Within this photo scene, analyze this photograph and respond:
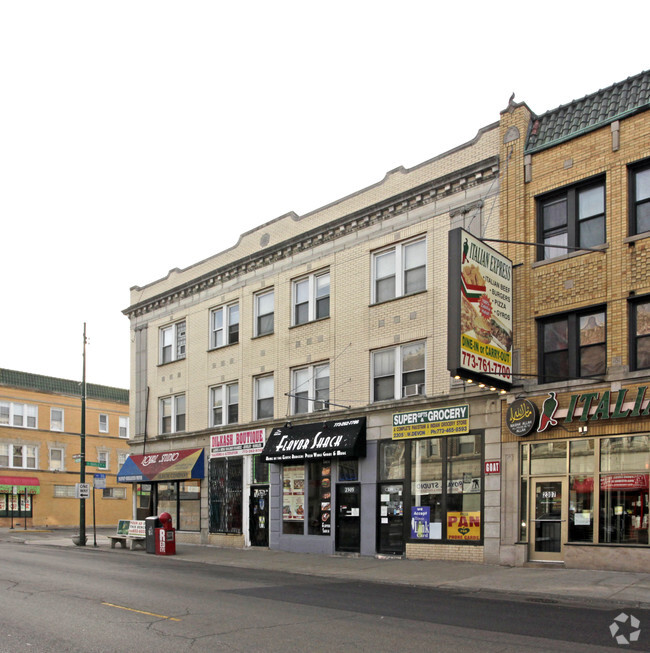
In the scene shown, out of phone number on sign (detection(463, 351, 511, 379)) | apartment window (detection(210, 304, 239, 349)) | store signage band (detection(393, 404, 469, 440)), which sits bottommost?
store signage band (detection(393, 404, 469, 440))

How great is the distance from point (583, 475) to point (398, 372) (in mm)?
6802

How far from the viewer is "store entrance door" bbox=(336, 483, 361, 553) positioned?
2384 cm

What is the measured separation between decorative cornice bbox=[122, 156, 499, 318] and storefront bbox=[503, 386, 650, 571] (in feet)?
21.7

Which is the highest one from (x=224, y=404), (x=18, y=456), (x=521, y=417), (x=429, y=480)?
(x=521, y=417)

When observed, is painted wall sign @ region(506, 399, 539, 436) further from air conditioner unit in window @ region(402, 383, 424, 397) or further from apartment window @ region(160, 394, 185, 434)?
apartment window @ region(160, 394, 185, 434)

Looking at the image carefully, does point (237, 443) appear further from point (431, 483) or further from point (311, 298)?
point (431, 483)

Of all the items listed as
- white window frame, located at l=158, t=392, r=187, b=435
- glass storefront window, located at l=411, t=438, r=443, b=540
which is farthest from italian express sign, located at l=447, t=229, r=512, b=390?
white window frame, located at l=158, t=392, r=187, b=435

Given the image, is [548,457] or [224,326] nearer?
[548,457]

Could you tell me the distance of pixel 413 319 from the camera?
23125 mm

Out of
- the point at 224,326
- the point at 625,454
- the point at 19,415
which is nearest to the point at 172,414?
the point at 224,326

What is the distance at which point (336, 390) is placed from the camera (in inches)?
997

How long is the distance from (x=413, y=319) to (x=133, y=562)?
10.9 meters

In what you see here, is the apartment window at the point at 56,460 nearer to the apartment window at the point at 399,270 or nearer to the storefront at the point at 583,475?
the apartment window at the point at 399,270

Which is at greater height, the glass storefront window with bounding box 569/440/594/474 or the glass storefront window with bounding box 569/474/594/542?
the glass storefront window with bounding box 569/440/594/474
